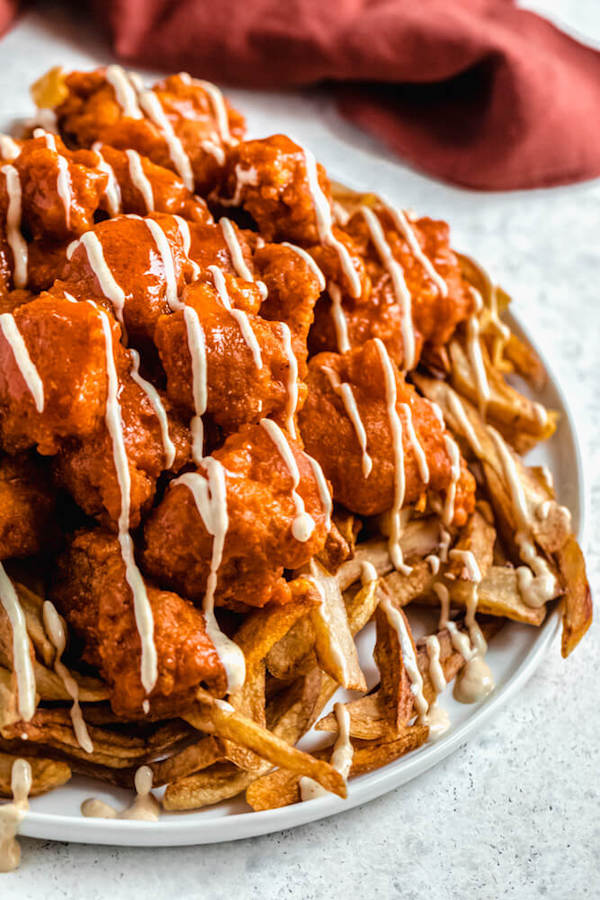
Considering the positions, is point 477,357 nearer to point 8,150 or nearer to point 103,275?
point 103,275

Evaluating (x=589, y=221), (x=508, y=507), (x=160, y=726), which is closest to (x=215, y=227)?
(x=508, y=507)

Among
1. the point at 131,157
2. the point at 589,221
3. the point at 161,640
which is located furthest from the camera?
the point at 589,221

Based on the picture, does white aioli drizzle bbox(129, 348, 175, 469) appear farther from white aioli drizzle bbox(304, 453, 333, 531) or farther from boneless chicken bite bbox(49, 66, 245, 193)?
boneless chicken bite bbox(49, 66, 245, 193)

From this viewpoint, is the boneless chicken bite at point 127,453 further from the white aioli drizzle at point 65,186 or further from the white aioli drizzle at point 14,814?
the white aioli drizzle at point 14,814

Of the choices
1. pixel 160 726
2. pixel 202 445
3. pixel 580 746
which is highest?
pixel 202 445

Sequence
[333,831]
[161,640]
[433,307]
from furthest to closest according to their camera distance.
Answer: [433,307] → [333,831] → [161,640]

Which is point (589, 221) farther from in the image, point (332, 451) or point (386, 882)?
point (386, 882)

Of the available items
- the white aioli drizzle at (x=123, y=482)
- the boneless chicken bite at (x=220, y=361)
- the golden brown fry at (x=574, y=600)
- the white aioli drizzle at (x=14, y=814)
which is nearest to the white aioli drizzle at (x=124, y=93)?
the boneless chicken bite at (x=220, y=361)
